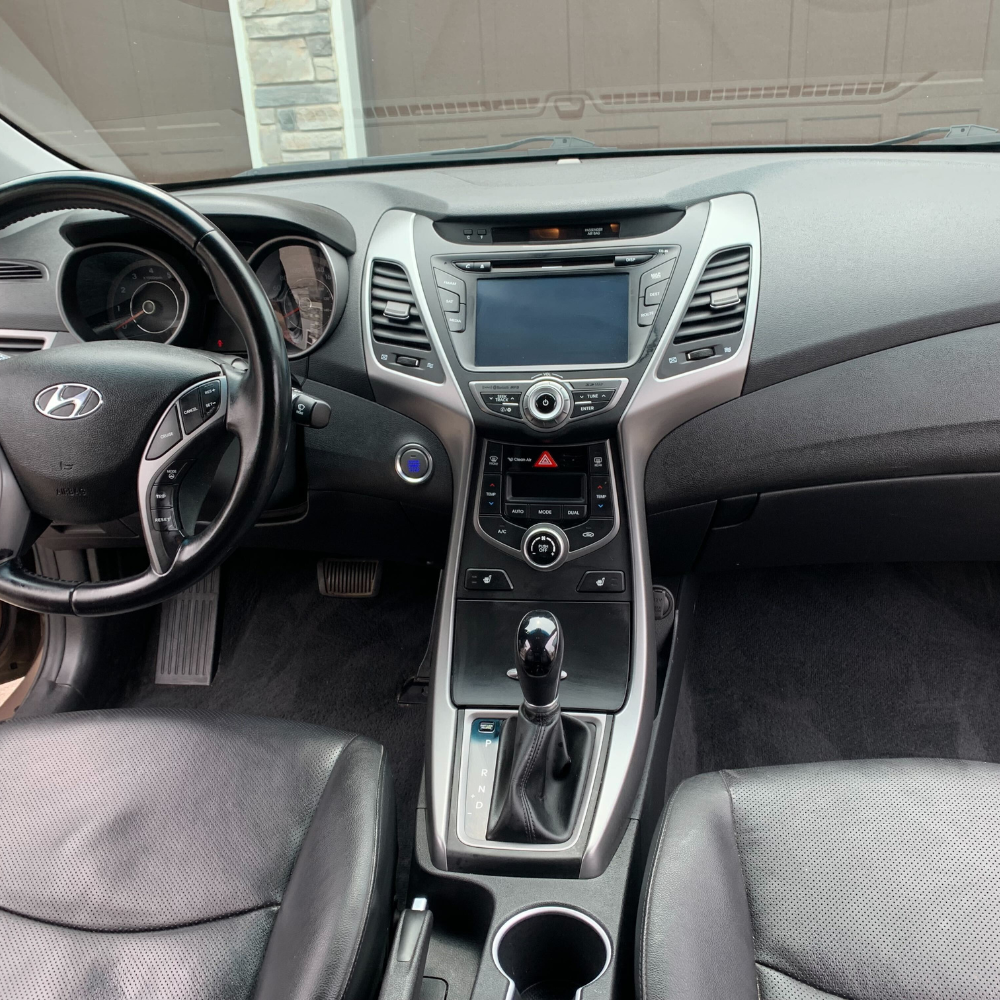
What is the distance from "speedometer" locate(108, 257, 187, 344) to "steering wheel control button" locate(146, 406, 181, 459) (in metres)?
0.41

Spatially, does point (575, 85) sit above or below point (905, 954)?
above

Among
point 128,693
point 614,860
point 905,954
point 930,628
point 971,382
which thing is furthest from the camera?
point 128,693

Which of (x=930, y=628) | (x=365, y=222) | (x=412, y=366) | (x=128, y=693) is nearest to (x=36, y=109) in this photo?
(x=365, y=222)

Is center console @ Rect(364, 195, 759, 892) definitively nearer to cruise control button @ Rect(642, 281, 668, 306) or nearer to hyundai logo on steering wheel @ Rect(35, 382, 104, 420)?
cruise control button @ Rect(642, 281, 668, 306)

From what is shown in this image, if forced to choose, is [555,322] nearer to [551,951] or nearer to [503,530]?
[503,530]

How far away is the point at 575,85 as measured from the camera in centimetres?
165

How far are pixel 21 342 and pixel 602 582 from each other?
1.05 meters

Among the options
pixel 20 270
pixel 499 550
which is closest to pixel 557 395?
pixel 499 550

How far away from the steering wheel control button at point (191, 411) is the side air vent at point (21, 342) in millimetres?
523

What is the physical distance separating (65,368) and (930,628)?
5.45ft

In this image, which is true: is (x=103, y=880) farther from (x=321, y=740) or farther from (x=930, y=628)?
(x=930, y=628)

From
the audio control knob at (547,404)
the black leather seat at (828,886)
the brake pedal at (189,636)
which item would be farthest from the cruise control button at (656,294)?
the brake pedal at (189,636)

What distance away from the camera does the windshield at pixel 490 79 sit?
154cm

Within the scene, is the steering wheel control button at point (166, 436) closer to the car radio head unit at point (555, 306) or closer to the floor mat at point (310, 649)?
the car radio head unit at point (555, 306)
